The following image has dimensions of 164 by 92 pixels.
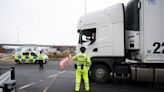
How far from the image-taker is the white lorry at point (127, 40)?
9.74 metres

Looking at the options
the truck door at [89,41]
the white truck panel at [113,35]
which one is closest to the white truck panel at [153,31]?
the white truck panel at [113,35]

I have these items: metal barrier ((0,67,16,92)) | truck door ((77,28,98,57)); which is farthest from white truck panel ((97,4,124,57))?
metal barrier ((0,67,16,92))

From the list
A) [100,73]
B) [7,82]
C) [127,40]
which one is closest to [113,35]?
[127,40]

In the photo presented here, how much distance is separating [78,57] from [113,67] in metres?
2.84

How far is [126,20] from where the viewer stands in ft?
36.4

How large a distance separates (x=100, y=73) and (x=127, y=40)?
1.95 metres

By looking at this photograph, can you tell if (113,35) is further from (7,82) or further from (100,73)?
(7,82)

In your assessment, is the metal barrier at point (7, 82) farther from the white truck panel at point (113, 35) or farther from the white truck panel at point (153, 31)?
the white truck panel at point (153, 31)

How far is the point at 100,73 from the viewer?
11.4 metres

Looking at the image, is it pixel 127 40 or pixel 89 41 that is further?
pixel 89 41

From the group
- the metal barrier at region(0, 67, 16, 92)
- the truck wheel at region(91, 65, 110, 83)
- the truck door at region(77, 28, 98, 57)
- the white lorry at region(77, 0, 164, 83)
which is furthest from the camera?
the truck door at region(77, 28, 98, 57)

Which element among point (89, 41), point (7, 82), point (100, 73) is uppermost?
point (89, 41)

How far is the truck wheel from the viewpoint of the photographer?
11285 mm

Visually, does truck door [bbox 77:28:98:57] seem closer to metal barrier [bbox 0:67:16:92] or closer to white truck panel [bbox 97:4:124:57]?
white truck panel [bbox 97:4:124:57]
